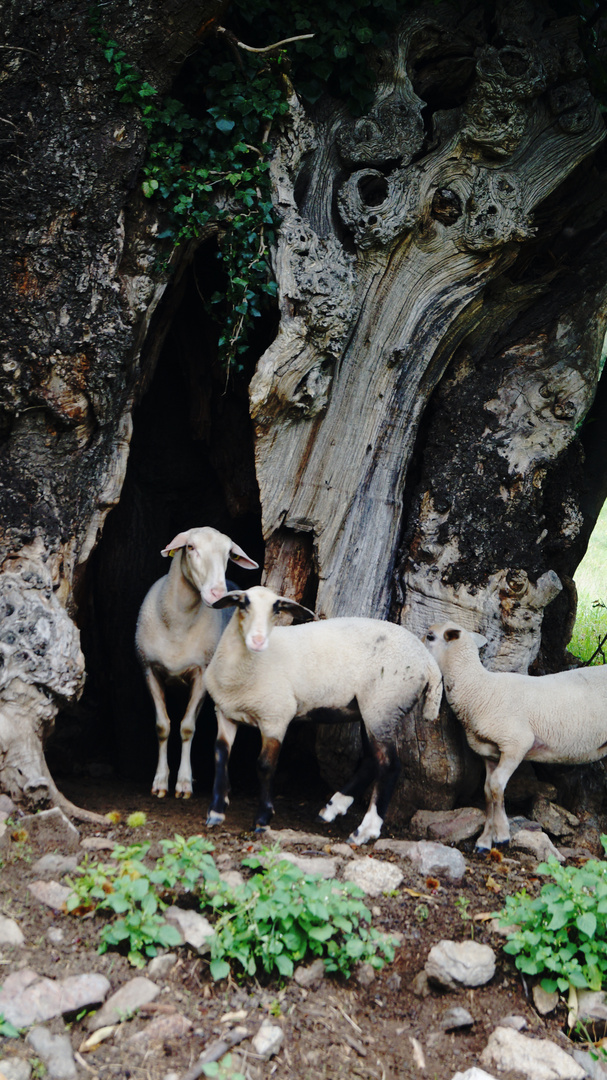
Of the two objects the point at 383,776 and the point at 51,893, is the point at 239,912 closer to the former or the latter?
the point at 51,893

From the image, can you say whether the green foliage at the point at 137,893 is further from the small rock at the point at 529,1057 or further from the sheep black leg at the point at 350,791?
the sheep black leg at the point at 350,791

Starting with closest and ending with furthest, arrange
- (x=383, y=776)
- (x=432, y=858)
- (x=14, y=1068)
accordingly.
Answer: (x=14, y=1068)
(x=432, y=858)
(x=383, y=776)

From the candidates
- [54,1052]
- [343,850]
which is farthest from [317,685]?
[54,1052]

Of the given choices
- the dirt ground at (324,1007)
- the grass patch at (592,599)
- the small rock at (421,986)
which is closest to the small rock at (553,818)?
the dirt ground at (324,1007)

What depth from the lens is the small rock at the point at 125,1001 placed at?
2842 mm

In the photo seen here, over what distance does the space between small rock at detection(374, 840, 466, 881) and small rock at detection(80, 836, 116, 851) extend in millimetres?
1375

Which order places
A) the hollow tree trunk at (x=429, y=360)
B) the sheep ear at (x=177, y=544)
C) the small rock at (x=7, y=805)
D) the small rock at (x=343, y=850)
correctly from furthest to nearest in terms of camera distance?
the hollow tree trunk at (x=429, y=360) < the sheep ear at (x=177, y=544) < the small rock at (x=343, y=850) < the small rock at (x=7, y=805)

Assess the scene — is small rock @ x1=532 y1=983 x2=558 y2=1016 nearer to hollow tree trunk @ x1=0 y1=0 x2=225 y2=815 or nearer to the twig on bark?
hollow tree trunk @ x1=0 y1=0 x2=225 y2=815

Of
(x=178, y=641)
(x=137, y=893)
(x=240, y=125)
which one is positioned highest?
(x=240, y=125)

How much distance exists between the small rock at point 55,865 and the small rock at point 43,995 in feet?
2.15

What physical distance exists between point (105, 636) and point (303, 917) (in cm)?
359

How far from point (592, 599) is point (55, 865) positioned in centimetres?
756

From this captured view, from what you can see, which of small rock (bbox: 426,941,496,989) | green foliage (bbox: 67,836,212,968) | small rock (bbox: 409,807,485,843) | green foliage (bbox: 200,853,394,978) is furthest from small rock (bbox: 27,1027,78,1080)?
small rock (bbox: 409,807,485,843)

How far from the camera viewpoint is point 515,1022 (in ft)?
10.2
